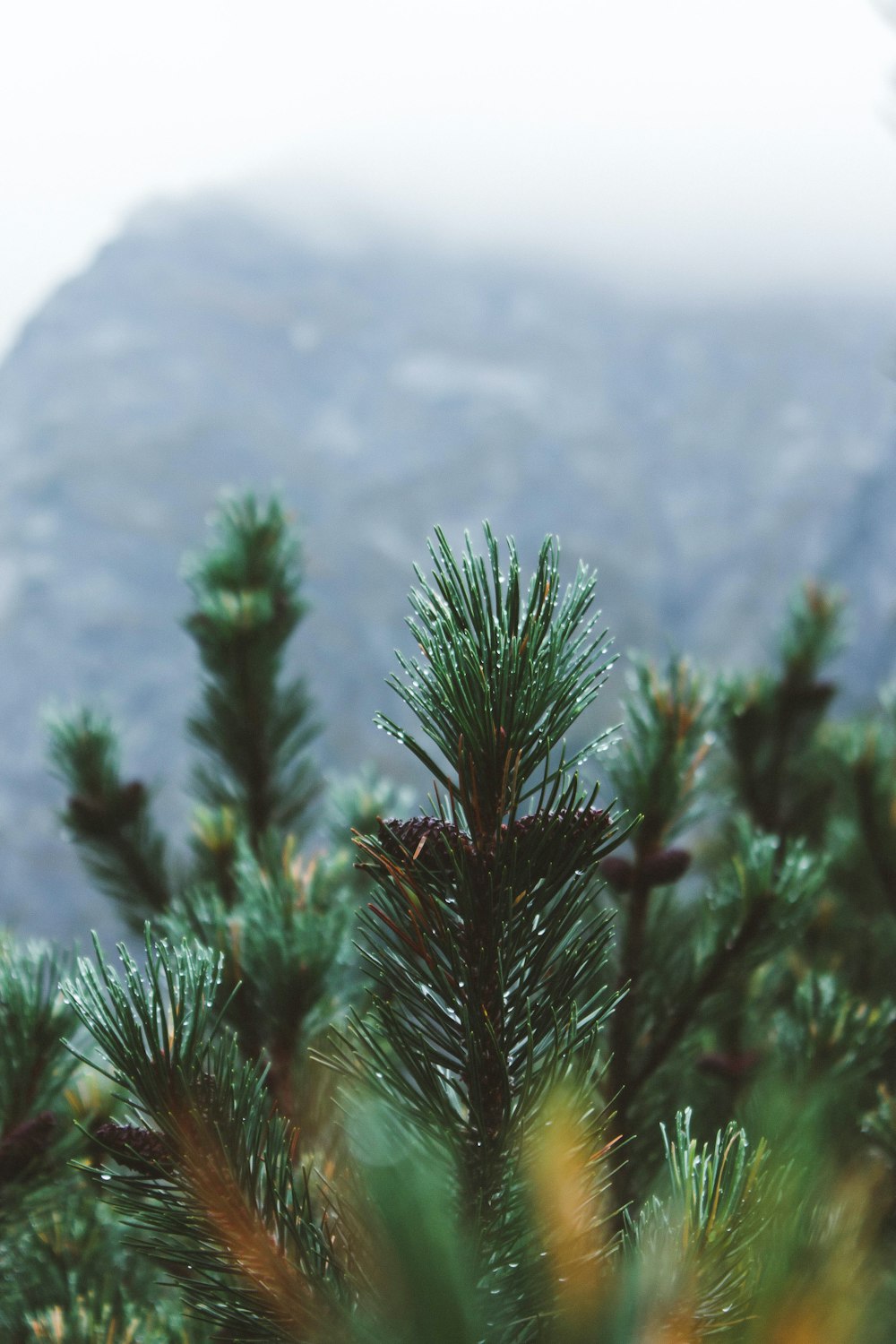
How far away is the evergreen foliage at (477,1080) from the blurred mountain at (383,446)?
35.5ft

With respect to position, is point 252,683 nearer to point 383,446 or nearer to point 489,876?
point 489,876

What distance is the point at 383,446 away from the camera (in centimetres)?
1648

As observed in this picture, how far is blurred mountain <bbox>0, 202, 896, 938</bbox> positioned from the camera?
13.2 m

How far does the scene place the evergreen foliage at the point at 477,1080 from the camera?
0.24m

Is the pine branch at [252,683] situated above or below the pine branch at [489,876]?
above

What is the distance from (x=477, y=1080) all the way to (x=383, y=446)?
16668mm

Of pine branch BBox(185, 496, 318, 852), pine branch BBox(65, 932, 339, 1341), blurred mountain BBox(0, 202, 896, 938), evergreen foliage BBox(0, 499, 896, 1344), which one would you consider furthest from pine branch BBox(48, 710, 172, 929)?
blurred mountain BBox(0, 202, 896, 938)

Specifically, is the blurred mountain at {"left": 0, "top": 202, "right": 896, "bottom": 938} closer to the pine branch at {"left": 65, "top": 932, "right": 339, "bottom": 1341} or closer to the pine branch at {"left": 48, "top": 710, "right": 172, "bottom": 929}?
the pine branch at {"left": 48, "top": 710, "right": 172, "bottom": 929}

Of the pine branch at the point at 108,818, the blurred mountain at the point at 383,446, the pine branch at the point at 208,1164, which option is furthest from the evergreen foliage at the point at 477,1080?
the blurred mountain at the point at 383,446

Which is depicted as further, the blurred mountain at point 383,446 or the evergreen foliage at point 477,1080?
the blurred mountain at point 383,446

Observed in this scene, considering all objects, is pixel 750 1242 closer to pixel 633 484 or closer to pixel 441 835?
pixel 441 835

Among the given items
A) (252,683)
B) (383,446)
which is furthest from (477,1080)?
(383,446)

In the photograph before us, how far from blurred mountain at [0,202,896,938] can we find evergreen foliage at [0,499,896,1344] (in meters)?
10.8

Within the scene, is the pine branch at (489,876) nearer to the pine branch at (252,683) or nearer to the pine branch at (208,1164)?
the pine branch at (208,1164)
